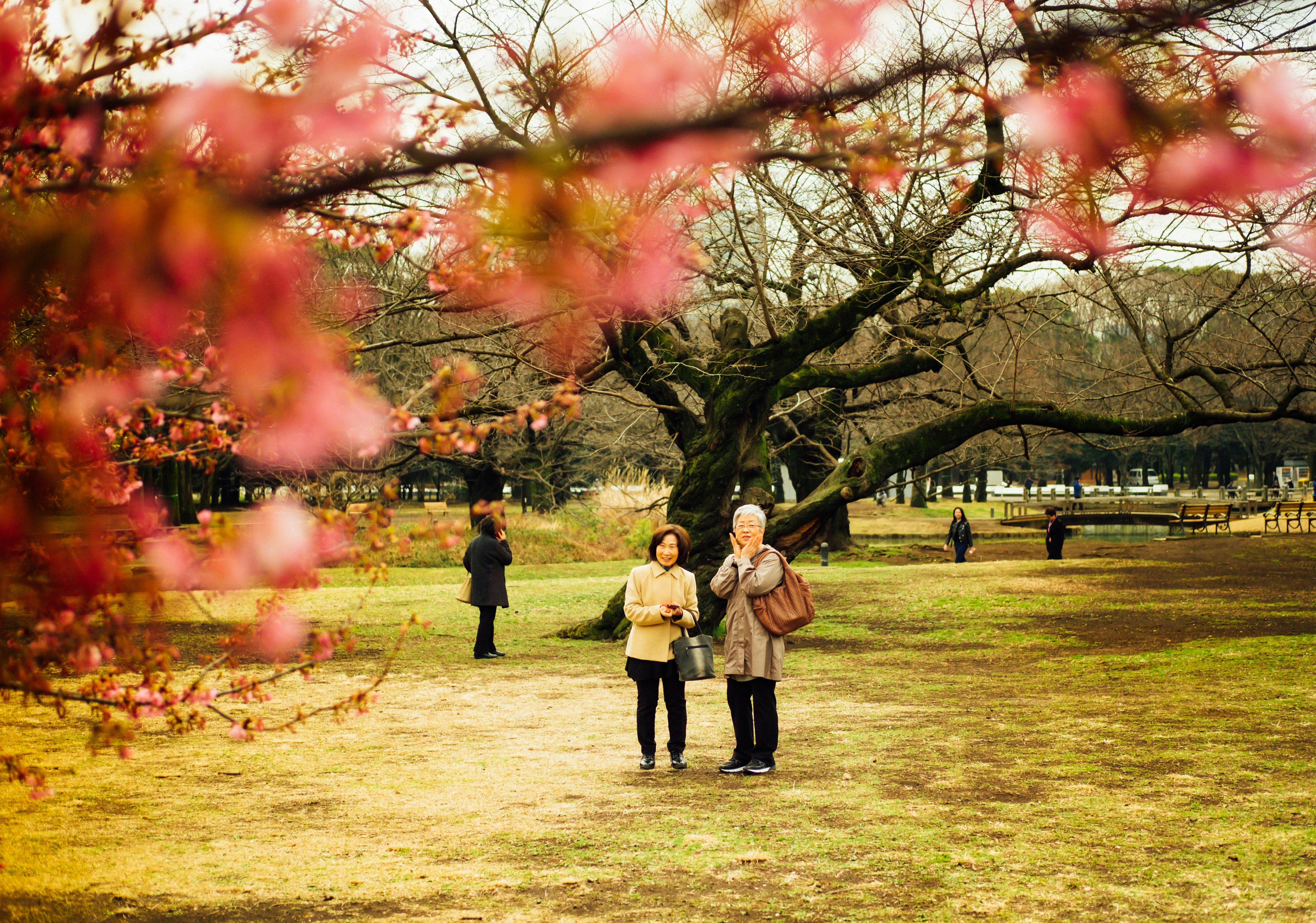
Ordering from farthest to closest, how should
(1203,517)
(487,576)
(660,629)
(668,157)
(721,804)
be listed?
(1203,517) < (487,576) < (660,629) < (721,804) < (668,157)

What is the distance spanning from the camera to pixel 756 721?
7465 mm

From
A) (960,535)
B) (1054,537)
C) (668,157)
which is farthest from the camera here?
(960,535)

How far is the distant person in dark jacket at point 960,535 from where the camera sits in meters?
25.3

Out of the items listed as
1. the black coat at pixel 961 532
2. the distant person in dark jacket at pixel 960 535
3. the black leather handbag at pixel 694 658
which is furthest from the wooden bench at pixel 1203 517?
the black leather handbag at pixel 694 658

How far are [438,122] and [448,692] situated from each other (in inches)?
291

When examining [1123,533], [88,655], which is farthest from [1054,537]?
[88,655]

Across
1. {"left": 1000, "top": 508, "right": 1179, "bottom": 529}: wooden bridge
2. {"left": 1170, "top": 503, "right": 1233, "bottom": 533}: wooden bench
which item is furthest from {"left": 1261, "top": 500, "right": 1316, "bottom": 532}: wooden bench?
{"left": 1000, "top": 508, "right": 1179, "bottom": 529}: wooden bridge

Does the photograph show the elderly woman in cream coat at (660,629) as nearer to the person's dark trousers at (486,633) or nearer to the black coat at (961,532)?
the person's dark trousers at (486,633)

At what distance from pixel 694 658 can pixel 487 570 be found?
6.21 m

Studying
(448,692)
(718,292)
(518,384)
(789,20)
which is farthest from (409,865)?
(518,384)

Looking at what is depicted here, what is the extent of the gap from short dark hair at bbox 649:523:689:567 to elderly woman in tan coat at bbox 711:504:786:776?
0.33 m

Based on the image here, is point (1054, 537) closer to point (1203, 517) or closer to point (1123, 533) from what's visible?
point (1203, 517)

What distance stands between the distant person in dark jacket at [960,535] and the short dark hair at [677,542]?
1825 cm

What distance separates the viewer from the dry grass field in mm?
4930
